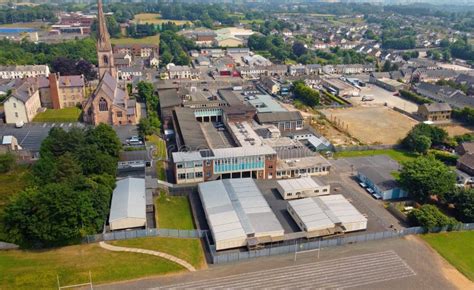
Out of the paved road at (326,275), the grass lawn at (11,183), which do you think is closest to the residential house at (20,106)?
the grass lawn at (11,183)

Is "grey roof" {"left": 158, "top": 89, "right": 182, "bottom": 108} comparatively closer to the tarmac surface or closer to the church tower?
the church tower

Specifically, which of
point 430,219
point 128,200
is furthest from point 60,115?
point 430,219

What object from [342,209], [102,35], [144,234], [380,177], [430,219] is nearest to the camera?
[144,234]

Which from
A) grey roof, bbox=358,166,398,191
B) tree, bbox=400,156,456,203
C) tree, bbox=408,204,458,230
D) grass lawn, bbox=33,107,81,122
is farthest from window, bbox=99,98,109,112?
tree, bbox=408,204,458,230

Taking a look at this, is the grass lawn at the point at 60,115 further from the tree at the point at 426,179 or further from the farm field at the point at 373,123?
the tree at the point at 426,179

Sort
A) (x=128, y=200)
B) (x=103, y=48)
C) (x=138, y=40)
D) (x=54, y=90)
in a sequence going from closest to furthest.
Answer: (x=128, y=200) < (x=54, y=90) < (x=103, y=48) < (x=138, y=40)

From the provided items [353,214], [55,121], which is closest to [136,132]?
[55,121]

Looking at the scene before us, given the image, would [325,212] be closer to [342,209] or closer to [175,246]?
[342,209]
